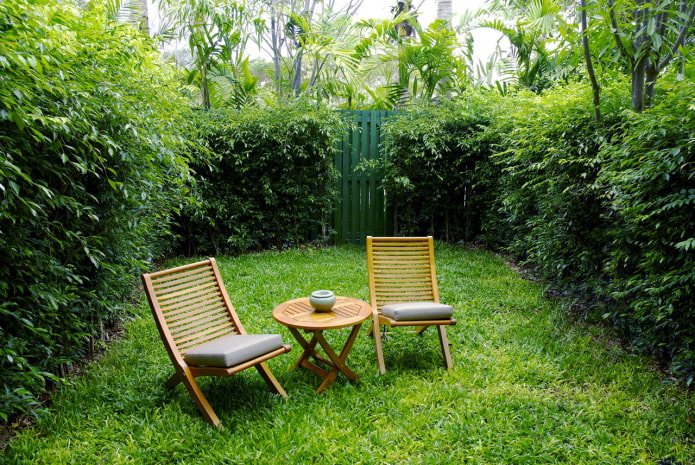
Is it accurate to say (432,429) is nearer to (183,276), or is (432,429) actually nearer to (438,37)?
(183,276)

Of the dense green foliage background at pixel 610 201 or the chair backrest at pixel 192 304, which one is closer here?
the dense green foliage background at pixel 610 201

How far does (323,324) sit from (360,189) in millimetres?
5084

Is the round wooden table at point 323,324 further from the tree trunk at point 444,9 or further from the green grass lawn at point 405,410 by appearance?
the tree trunk at point 444,9

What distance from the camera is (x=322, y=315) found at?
3.16m

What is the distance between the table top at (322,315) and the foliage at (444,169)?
3.88 m

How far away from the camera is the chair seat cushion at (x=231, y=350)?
2.55 m

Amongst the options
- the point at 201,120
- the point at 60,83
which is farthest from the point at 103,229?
Result: the point at 201,120

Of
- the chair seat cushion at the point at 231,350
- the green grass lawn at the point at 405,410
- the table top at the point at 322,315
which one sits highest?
the table top at the point at 322,315

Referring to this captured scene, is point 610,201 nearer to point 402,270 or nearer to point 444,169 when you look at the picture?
point 402,270

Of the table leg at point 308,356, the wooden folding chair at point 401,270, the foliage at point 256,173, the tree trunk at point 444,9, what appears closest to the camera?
the table leg at point 308,356

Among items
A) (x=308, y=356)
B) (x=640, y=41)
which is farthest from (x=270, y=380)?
(x=640, y=41)

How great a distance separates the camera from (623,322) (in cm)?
349

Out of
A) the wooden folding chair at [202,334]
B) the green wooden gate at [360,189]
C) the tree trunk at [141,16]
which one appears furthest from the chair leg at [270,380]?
the tree trunk at [141,16]

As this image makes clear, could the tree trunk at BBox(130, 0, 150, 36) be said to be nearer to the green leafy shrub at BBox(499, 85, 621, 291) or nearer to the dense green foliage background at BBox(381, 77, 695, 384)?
the dense green foliage background at BBox(381, 77, 695, 384)
